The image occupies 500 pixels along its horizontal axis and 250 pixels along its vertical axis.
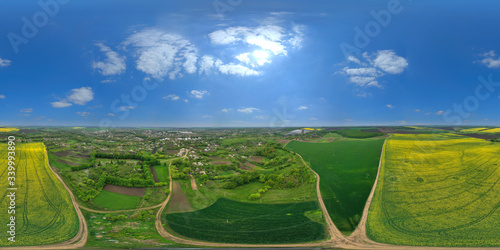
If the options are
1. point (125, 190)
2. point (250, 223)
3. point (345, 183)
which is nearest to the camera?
point (250, 223)

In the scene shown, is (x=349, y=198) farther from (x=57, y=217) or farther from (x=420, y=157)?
(x=57, y=217)

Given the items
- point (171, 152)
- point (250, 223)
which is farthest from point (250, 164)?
point (250, 223)

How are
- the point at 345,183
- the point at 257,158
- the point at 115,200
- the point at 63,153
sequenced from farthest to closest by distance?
the point at 257,158
the point at 63,153
the point at 345,183
the point at 115,200

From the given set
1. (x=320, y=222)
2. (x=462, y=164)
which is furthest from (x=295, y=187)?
(x=462, y=164)

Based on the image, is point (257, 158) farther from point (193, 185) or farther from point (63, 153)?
point (63, 153)

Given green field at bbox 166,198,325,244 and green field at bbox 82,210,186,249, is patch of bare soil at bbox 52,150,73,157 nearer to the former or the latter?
green field at bbox 82,210,186,249
